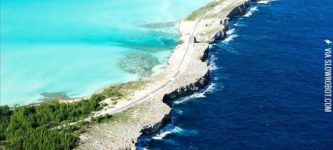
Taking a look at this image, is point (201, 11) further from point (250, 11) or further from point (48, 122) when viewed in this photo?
point (48, 122)

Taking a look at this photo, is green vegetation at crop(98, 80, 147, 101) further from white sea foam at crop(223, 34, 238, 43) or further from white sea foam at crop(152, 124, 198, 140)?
white sea foam at crop(223, 34, 238, 43)

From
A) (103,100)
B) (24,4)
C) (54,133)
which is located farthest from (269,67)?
(24,4)

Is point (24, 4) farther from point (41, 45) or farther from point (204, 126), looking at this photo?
point (204, 126)

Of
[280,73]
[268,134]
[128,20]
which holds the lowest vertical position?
[268,134]

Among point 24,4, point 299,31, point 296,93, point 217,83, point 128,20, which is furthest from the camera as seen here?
point 24,4

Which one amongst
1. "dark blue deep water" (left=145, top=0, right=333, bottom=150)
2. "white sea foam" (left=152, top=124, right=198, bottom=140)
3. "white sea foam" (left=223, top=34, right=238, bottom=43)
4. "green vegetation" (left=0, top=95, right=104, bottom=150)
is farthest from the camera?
"white sea foam" (left=223, top=34, right=238, bottom=43)

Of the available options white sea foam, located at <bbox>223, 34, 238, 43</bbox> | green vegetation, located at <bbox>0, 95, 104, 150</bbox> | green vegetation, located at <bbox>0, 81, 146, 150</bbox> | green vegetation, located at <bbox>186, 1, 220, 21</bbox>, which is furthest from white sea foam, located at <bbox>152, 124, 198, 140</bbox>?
green vegetation, located at <bbox>186, 1, 220, 21</bbox>

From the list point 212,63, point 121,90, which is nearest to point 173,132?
point 121,90
